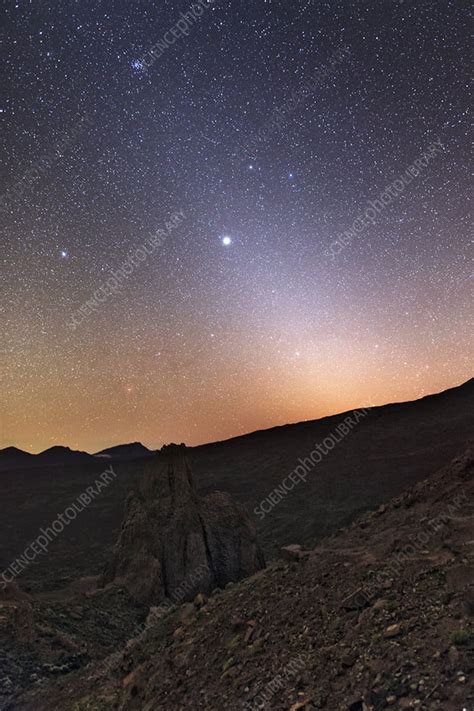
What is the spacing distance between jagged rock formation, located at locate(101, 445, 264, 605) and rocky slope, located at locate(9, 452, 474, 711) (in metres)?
8.98

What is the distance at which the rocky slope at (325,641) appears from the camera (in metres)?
5.27

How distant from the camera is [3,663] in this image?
12094 mm

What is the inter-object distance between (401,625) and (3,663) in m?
11.1

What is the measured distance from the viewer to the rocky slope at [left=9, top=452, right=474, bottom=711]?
207 inches

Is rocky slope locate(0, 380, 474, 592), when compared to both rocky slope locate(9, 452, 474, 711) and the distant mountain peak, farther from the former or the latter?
the distant mountain peak

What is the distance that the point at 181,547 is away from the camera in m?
21.6

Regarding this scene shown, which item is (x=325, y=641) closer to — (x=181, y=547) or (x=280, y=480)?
(x=181, y=547)

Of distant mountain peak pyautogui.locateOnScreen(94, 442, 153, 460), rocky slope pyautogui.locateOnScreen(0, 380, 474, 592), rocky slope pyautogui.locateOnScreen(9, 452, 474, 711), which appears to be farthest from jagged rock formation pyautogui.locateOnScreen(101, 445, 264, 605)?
distant mountain peak pyautogui.locateOnScreen(94, 442, 153, 460)

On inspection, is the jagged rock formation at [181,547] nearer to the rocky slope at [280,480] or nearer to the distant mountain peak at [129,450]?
the rocky slope at [280,480]

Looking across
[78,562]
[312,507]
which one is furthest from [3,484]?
[312,507]

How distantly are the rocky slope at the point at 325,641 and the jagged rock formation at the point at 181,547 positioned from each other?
898 cm

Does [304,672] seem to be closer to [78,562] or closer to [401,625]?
[401,625]

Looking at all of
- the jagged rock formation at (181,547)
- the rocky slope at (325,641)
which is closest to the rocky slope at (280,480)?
the jagged rock formation at (181,547)

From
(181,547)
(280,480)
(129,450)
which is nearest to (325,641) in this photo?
(181,547)
